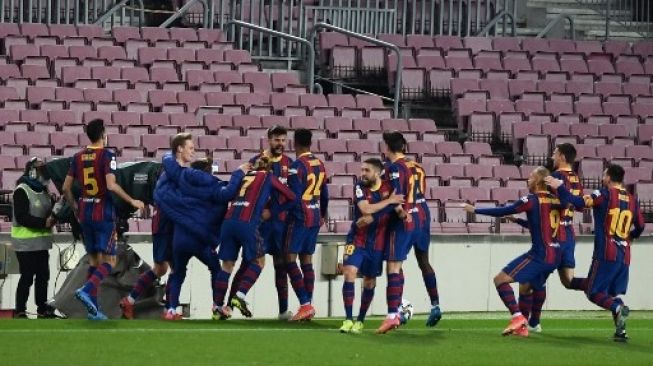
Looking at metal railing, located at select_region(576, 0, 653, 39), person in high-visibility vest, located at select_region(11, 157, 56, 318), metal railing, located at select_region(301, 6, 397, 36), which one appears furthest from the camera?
metal railing, located at select_region(576, 0, 653, 39)

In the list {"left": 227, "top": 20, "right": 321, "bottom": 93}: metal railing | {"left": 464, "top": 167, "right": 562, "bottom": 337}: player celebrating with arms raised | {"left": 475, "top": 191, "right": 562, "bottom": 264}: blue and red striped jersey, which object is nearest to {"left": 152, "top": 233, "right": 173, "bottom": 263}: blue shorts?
{"left": 464, "top": 167, "right": 562, "bottom": 337}: player celebrating with arms raised

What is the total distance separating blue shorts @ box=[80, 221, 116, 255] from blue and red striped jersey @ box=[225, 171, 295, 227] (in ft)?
3.91

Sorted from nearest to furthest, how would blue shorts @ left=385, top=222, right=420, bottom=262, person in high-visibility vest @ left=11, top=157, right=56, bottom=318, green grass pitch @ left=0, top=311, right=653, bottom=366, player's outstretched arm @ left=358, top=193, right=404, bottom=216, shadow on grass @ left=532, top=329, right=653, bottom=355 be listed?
green grass pitch @ left=0, top=311, right=653, bottom=366 < shadow on grass @ left=532, top=329, right=653, bottom=355 < player's outstretched arm @ left=358, top=193, right=404, bottom=216 < blue shorts @ left=385, top=222, right=420, bottom=262 < person in high-visibility vest @ left=11, top=157, right=56, bottom=318

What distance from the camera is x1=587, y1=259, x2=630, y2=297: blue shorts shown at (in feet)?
60.0

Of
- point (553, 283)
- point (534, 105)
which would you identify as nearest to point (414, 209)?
point (553, 283)

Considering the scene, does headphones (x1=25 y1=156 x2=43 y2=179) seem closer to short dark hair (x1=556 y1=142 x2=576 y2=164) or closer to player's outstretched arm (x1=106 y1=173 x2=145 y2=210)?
player's outstretched arm (x1=106 y1=173 x2=145 y2=210)

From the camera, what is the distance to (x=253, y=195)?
721 inches

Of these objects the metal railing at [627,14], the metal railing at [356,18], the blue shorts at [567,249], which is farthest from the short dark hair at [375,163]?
the metal railing at [627,14]

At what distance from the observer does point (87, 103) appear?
25.4 m

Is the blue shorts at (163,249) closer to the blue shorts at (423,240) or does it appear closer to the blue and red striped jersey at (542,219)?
the blue shorts at (423,240)

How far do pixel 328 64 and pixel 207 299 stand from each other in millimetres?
8025

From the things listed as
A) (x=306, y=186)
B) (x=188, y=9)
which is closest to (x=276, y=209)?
(x=306, y=186)

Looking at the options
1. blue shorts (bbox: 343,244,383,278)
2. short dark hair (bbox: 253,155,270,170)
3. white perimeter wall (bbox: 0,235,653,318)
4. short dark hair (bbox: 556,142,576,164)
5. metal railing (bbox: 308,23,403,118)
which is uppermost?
metal railing (bbox: 308,23,403,118)

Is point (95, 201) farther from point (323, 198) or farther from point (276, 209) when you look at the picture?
point (323, 198)
